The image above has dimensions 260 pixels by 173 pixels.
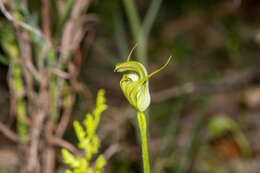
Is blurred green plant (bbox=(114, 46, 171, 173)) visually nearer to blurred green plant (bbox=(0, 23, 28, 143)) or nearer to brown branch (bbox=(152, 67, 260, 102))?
blurred green plant (bbox=(0, 23, 28, 143))

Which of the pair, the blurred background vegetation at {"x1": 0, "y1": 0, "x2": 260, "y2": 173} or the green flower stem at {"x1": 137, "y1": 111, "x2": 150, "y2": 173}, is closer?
the green flower stem at {"x1": 137, "y1": 111, "x2": 150, "y2": 173}

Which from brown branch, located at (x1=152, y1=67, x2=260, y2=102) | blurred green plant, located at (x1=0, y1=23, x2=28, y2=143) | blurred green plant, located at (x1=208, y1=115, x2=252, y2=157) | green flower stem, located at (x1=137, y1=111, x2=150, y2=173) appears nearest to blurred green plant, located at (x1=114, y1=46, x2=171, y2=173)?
green flower stem, located at (x1=137, y1=111, x2=150, y2=173)

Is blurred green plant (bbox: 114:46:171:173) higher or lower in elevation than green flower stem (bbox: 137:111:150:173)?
higher

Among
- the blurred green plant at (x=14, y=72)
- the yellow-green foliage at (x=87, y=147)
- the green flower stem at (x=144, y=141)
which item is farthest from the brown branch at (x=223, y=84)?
the green flower stem at (x=144, y=141)

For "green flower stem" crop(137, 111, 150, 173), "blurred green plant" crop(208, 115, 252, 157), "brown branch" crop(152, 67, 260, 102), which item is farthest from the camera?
"brown branch" crop(152, 67, 260, 102)

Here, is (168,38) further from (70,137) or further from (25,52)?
(25,52)

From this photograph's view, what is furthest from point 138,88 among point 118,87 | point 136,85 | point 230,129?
point 118,87

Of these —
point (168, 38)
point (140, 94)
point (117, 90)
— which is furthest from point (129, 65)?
point (168, 38)

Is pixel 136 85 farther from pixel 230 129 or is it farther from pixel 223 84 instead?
pixel 223 84

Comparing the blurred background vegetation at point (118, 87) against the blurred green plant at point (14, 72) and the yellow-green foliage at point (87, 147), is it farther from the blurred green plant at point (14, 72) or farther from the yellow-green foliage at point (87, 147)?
the yellow-green foliage at point (87, 147)
